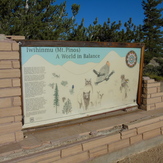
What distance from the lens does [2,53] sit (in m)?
2.80

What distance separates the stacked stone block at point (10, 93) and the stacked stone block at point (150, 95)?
2.50 m

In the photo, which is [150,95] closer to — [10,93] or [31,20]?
[10,93]

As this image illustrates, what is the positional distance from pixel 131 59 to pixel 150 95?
0.81m

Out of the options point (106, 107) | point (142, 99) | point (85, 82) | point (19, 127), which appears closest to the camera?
point (19, 127)

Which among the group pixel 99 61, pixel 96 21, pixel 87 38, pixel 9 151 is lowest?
pixel 9 151

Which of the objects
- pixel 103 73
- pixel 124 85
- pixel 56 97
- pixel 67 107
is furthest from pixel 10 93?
pixel 124 85

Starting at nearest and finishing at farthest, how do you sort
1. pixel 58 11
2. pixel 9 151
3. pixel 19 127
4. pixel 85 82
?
pixel 9 151 < pixel 19 127 < pixel 85 82 < pixel 58 11

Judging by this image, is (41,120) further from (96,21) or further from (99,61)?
(96,21)

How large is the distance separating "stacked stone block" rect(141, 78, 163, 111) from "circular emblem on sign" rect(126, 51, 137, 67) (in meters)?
→ 0.44

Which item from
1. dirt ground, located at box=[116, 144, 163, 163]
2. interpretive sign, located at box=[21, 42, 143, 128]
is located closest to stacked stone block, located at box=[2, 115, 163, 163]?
dirt ground, located at box=[116, 144, 163, 163]

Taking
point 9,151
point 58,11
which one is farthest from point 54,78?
point 58,11

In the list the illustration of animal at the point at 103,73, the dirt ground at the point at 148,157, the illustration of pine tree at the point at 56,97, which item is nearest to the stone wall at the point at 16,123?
the dirt ground at the point at 148,157

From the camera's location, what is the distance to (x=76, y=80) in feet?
11.9

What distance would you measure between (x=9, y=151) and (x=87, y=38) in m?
14.0
